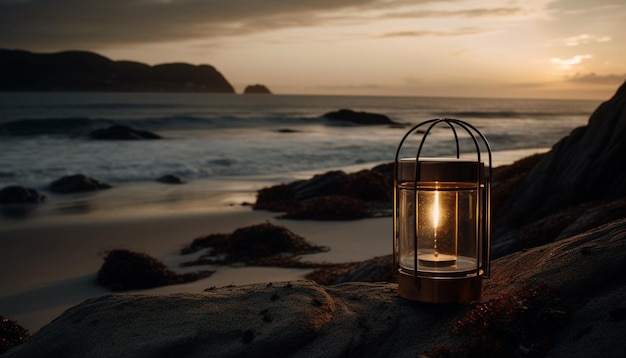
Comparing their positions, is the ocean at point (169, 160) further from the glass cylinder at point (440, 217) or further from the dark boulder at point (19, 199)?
the glass cylinder at point (440, 217)

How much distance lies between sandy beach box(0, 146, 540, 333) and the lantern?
467cm

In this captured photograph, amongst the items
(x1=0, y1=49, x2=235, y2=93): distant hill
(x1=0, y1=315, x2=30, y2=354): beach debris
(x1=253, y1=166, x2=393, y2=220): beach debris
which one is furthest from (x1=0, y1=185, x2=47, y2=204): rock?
(x1=0, y1=49, x2=235, y2=93): distant hill

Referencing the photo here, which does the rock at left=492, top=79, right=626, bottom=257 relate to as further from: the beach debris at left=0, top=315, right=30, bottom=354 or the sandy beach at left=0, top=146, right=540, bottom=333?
the beach debris at left=0, top=315, right=30, bottom=354

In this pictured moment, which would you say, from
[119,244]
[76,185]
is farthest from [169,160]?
[119,244]

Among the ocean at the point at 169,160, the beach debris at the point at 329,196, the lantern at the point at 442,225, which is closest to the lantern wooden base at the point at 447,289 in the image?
the lantern at the point at 442,225

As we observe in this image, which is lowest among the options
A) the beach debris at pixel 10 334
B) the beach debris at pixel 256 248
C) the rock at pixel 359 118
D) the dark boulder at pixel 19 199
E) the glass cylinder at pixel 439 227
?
the rock at pixel 359 118

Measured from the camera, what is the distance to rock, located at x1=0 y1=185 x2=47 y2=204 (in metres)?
18.8

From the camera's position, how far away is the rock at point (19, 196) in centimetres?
1877

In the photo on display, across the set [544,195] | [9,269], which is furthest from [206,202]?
[544,195]

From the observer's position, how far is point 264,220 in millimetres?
15172

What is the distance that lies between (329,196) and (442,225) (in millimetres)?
11411

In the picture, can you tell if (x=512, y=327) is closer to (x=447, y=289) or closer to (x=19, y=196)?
(x=447, y=289)

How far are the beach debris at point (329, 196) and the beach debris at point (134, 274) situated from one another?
5506mm

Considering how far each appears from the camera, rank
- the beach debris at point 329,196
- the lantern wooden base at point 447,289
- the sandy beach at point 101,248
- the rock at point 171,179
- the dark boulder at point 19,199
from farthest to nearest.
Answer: the rock at point 171,179 < the dark boulder at point 19,199 < the beach debris at point 329,196 < the sandy beach at point 101,248 < the lantern wooden base at point 447,289
